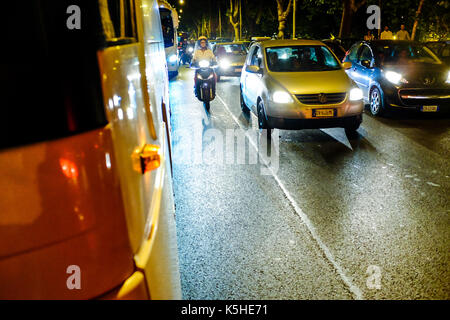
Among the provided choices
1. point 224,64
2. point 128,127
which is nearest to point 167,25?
point 128,127

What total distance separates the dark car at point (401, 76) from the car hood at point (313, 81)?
2269 millimetres

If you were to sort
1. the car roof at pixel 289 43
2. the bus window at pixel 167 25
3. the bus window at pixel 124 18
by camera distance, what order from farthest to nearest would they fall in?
the car roof at pixel 289 43 < the bus window at pixel 167 25 < the bus window at pixel 124 18

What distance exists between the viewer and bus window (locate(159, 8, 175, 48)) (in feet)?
20.0

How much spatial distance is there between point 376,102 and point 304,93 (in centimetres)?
353

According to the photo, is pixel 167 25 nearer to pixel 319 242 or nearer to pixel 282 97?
pixel 282 97

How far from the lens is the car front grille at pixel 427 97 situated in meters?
9.52

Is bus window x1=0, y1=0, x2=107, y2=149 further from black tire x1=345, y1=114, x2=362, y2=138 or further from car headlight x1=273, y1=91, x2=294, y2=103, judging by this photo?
black tire x1=345, y1=114, x2=362, y2=138

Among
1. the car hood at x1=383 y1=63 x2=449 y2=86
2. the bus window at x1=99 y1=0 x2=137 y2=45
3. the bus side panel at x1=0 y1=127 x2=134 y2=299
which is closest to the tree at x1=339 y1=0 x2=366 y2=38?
the car hood at x1=383 y1=63 x2=449 y2=86

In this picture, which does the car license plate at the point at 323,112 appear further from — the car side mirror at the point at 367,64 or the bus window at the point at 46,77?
the bus window at the point at 46,77

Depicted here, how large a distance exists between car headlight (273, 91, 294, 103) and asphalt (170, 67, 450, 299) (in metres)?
0.76

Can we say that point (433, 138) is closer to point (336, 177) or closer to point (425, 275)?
point (336, 177)

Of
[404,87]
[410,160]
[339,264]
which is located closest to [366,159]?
[410,160]

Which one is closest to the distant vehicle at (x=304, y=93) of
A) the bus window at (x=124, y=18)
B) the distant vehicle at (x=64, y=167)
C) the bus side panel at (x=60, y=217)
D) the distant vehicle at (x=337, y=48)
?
the bus window at (x=124, y=18)

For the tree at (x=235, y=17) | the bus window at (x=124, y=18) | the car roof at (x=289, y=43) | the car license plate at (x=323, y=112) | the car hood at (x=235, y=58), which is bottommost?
the car license plate at (x=323, y=112)
